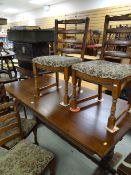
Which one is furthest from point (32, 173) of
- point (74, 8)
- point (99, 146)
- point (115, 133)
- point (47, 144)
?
point (74, 8)

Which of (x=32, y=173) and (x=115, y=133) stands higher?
(x=115, y=133)

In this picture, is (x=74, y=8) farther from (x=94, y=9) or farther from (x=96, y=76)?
(x=96, y=76)

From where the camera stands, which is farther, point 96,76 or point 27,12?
point 27,12

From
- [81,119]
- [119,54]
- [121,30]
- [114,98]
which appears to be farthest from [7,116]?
[121,30]

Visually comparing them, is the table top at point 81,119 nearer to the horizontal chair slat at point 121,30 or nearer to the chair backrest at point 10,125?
the chair backrest at point 10,125

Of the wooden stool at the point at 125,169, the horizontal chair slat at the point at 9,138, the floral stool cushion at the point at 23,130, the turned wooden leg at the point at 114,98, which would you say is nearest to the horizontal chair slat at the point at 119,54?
the turned wooden leg at the point at 114,98

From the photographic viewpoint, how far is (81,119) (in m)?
1.37

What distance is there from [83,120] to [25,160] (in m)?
0.56

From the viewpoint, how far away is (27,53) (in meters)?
3.13

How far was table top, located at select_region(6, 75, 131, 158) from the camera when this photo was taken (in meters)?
1.10

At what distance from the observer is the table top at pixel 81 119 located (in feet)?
3.61

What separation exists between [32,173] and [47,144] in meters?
0.92

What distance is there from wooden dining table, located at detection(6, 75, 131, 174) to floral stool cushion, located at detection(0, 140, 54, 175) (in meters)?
0.24

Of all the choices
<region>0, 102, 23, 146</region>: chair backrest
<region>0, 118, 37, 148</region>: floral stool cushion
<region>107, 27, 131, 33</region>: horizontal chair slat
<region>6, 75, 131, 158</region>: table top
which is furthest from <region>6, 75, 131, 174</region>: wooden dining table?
<region>107, 27, 131, 33</region>: horizontal chair slat
